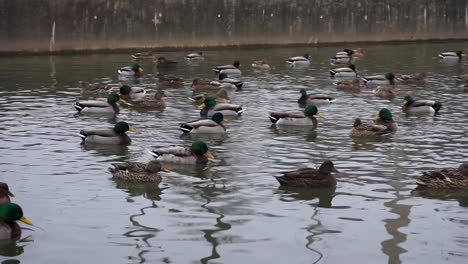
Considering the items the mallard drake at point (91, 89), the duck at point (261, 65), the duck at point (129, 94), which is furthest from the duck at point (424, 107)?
the duck at point (261, 65)

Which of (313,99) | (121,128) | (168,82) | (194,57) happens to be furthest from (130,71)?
(121,128)

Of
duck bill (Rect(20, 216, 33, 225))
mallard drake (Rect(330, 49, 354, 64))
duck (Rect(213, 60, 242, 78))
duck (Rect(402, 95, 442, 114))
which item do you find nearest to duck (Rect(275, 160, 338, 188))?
duck bill (Rect(20, 216, 33, 225))

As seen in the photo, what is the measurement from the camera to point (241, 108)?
18250 millimetres

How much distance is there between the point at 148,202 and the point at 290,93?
11.3 meters

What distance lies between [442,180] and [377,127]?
14.1ft

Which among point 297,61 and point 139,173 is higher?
point 297,61

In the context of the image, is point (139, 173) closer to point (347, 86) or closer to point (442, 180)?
point (442, 180)

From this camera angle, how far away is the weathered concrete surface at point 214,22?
3098 cm

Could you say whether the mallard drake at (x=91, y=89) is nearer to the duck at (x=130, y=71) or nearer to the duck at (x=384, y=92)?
the duck at (x=130, y=71)

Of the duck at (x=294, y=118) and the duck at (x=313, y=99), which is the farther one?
the duck at (x=313, y=99)

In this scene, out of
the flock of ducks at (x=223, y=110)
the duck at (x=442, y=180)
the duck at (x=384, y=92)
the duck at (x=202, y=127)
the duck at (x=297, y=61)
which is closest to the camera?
the duck at (x=442, y=180)

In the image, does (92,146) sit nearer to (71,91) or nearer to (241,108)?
(241,108)

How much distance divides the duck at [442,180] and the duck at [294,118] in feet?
18.0

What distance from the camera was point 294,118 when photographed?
17219mm
